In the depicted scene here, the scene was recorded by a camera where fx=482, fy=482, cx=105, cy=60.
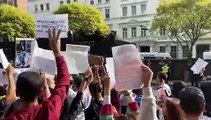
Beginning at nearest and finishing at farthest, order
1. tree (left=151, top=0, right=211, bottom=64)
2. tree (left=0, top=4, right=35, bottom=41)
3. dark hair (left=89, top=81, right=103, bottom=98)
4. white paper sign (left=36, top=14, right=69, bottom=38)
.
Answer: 1. dark hair (left=89, top=81, right=103, bottom=98)
2. white paper sign (left=36, top=14, right=69, bottom=38)
3. tree (left=0, top=4, right=35, bottom=41)
4. tree (left=151, top=0, right=211, bottom=64)

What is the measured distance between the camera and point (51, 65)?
5.15 m

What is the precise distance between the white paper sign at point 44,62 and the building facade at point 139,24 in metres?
49.5

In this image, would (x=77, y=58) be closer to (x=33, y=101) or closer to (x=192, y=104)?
(x=33, y=101)

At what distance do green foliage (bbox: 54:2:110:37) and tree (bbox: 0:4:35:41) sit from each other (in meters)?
2.85

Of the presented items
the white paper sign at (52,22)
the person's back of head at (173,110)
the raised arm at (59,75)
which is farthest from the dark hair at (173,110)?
the white paper sign at (52,22)

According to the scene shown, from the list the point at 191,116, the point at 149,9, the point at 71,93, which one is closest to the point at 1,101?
the point at 71,93

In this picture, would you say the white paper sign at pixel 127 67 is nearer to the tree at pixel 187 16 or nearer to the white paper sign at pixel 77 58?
the white paper sign at pixel 77 58

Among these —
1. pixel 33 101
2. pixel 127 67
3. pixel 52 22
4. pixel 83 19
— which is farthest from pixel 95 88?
pixel 83 19

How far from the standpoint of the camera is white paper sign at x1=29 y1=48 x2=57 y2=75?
5.07 meters

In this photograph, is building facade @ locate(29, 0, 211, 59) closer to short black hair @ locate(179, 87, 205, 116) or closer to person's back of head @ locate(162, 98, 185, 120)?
person's back of head @ locate(162, 98, 185, 120)

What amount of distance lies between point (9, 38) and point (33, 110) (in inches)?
1171

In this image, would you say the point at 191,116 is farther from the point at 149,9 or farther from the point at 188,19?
the point at 149,9

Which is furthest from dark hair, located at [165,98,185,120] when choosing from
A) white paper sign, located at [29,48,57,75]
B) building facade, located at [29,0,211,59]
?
building facade, located at [29,0,211,59]

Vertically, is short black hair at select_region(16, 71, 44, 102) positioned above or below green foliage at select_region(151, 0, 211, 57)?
below
